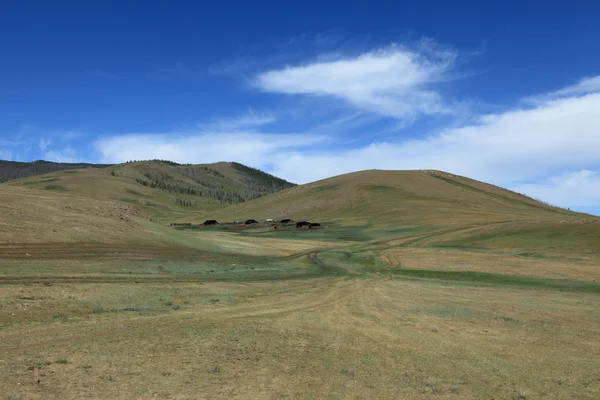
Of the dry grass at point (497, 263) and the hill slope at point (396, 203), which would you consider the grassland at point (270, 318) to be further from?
the hill slope at point (396, 203)

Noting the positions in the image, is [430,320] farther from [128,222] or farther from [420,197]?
[420,197]

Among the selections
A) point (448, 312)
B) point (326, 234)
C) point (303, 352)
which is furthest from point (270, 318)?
point (326, 234)

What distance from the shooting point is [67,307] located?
19562mm

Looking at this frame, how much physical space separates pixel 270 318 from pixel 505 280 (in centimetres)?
2517

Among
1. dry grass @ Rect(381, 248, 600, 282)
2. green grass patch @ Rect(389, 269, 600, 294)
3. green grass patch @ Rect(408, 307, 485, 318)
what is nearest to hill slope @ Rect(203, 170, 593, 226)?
dry grass @ Rect(381, 248, 600, 282)

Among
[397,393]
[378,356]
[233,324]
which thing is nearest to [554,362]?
[378,356]

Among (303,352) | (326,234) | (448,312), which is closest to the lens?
(303,352)

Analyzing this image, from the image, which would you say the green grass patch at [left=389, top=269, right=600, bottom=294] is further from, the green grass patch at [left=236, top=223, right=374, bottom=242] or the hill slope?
the hill slope

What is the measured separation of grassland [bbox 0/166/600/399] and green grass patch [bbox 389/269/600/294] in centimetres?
16

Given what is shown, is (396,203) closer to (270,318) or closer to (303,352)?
(270,318)

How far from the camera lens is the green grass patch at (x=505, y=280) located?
3475 cm

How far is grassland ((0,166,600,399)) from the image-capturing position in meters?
12.6

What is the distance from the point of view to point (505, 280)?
1529 inches

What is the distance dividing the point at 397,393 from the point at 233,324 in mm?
8334
